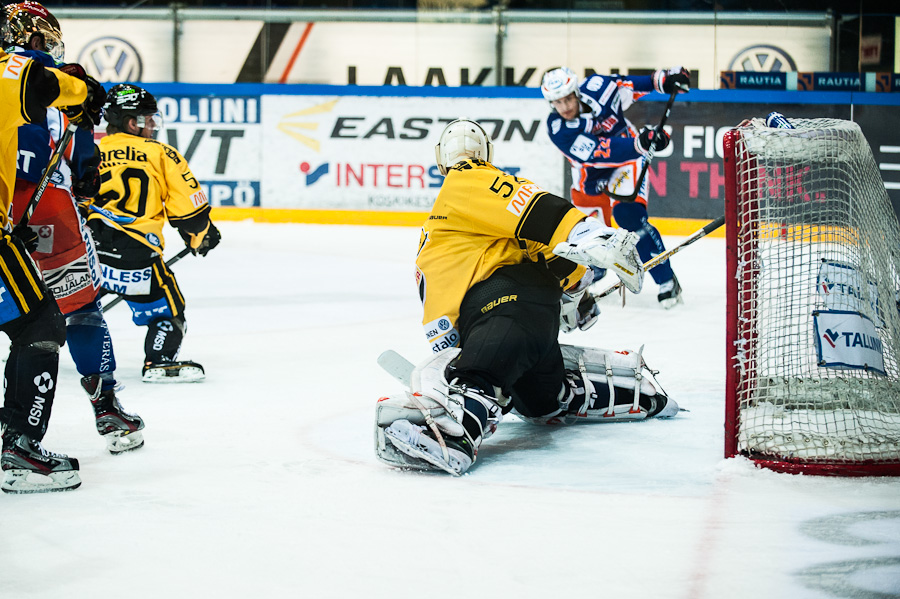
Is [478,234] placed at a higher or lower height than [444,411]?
higher

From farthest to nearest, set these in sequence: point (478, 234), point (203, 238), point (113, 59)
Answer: point (113, 59)
point (203, 238)
point (478, 234)

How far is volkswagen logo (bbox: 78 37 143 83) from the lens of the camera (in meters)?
11.3

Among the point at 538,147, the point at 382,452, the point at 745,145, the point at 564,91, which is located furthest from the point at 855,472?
the point at 538,147

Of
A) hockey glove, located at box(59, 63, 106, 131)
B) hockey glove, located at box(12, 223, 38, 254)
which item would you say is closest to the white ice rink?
hockey glove, located at box(12, 223, 38, 254)

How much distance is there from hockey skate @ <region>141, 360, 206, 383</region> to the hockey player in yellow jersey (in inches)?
52.4

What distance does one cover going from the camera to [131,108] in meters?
3.93

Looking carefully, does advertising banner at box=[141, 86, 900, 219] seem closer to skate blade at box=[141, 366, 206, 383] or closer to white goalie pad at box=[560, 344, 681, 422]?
skate blade at box=[141, 366, 206, 383]

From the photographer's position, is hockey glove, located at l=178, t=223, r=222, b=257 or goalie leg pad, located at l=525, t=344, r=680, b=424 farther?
hockey glove, located at l=178, t=223, r=222, b=257

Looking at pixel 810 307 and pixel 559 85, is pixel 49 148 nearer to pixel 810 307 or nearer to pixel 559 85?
pixel 810 307

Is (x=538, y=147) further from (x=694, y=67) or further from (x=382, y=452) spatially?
(x=382, y=452)

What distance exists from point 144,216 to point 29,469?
5.67 ft

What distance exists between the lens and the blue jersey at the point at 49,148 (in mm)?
2424

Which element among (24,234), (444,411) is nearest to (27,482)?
(24,234)

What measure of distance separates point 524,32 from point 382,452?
8.96 meters
